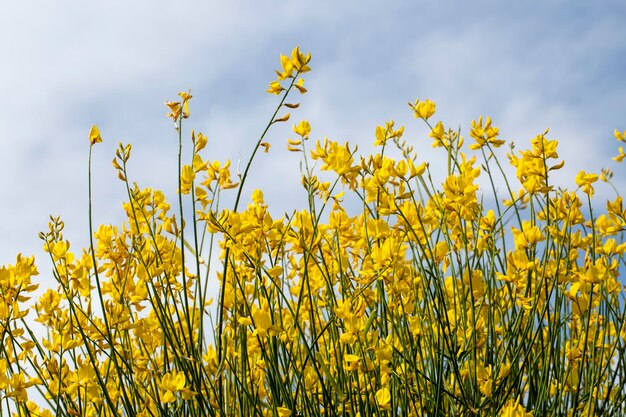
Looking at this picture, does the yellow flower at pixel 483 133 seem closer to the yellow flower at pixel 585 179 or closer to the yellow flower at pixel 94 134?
the yellow flower at pixel 585 179

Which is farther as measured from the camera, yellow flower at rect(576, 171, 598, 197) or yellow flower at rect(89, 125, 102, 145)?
yellow flower at rect(576, 171, 598, 197)

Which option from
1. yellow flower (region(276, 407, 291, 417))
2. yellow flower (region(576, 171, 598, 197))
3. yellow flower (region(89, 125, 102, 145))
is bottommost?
yellow flower (region(276, 407, 291, 417))

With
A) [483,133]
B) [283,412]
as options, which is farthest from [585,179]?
[283,412]

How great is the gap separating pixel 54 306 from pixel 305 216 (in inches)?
33.0

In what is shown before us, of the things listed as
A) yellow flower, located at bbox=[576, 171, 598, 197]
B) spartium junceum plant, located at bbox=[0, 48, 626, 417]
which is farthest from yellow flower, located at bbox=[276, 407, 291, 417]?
yellow flower, located at bbox=[576, 171, 598, 197]

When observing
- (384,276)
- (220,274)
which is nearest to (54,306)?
(220,274)

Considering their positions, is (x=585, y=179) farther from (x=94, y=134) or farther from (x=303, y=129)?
(x=94, y=134)

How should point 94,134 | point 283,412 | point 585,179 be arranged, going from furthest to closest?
1. point 585,179
2. point 94,134
3. point 283,412

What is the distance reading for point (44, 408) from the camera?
229cm

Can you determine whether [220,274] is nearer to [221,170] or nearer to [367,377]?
[221,170]

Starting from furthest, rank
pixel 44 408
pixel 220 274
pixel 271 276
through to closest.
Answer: pixel 44 408
pixel 220 274
pixel 271 276

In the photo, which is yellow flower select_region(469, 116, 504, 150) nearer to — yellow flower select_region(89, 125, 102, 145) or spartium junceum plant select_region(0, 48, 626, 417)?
spartium junceum plant select_region(0, 48, 626, 417)

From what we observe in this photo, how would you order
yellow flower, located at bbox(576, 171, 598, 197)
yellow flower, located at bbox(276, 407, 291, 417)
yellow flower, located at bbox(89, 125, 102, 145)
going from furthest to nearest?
yellow flower, located at bbox(576, 171, 598, 197) → yellow flower, located at bbox(89, 125, 102, 145) → yellow flower, located at bbox(276, 407, 291, 417)

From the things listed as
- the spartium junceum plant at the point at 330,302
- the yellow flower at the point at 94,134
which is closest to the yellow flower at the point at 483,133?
the spartium junceum plant at the point at 330,302
